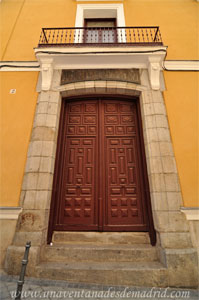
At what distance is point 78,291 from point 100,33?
7670mm

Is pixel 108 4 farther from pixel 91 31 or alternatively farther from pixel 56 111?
pixel 56 111

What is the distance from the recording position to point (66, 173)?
3.99m

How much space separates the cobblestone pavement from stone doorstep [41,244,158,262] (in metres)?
0.40

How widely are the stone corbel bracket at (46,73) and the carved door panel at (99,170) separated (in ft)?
2.48

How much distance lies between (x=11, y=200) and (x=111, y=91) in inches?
154

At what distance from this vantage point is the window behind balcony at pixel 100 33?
584cm

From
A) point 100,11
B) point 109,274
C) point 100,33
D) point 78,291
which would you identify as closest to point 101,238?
point 109,274

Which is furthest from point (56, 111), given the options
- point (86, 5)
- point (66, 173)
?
point (86, 5)

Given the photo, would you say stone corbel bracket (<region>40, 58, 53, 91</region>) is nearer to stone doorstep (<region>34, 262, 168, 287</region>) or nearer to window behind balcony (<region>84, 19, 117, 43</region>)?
window behind balcony (<region>84, 19, 117, 43</region>)

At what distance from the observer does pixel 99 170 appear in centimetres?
398

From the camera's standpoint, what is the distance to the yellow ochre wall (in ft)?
12.1

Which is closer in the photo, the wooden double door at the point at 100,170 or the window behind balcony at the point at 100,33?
the wooden double door at the point at 100,170

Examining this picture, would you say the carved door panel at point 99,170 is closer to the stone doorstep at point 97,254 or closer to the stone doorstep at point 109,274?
the stone doorstep at point 97,254

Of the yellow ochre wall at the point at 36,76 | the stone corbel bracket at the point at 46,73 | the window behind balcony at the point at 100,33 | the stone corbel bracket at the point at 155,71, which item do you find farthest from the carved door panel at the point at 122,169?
the window behind balcony at the point at 100,33
